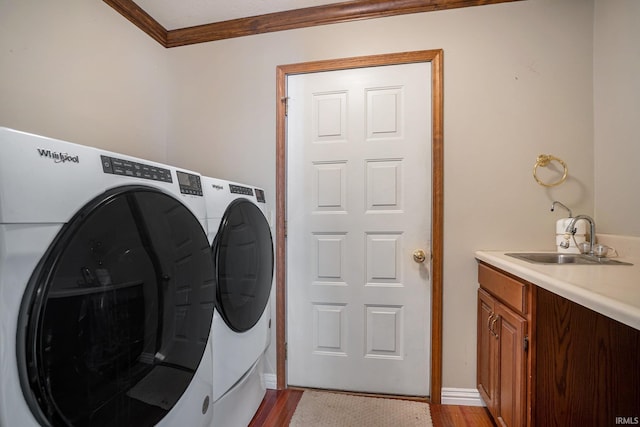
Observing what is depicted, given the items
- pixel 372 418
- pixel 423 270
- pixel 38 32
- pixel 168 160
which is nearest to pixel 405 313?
pixel 423 270

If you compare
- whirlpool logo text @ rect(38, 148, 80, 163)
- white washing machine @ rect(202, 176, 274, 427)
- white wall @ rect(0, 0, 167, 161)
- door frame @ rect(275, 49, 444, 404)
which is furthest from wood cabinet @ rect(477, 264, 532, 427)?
white wall @ rect(0, 0, 167, 161)

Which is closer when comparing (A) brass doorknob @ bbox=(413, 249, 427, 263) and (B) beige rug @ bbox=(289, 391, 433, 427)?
(B) beige rug @ bbox=(289, 391, 433, 427)

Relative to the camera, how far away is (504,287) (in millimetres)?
1254

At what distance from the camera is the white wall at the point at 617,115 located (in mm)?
1301

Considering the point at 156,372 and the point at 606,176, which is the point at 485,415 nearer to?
the point at 606,176

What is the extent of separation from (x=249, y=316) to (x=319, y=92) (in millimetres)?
1398

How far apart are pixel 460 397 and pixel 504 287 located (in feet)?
2.63

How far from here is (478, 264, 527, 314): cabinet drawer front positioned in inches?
43.5

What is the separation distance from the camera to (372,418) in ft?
4.89

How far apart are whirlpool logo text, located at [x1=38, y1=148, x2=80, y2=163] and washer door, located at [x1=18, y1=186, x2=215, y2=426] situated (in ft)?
0.33

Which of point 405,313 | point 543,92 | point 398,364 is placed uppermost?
point 543,92

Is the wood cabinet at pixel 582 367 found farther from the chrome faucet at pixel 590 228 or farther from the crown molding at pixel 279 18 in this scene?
the crown molding at pixel 279 18

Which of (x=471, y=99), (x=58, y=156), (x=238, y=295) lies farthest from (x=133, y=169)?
(x=471, y=99)

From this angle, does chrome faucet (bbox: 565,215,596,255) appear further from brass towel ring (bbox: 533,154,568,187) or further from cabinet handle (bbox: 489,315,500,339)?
cabinet handle (bbox: 489,315,500,339)
